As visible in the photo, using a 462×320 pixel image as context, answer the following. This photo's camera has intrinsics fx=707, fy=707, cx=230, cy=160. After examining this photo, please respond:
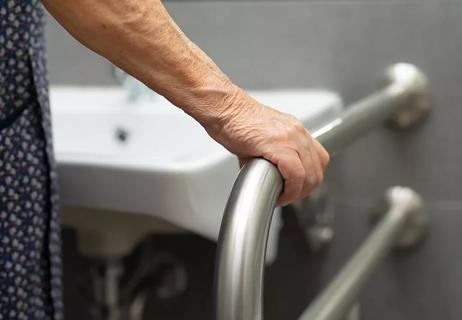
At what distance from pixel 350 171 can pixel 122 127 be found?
1.21 ft

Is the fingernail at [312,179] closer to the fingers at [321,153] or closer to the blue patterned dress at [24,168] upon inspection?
the fingers at [321,153]

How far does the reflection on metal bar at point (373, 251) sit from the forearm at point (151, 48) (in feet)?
0.82

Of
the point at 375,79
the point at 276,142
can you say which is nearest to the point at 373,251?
the point at 375,79

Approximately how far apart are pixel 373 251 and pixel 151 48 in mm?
485

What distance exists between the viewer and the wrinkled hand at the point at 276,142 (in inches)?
21.2

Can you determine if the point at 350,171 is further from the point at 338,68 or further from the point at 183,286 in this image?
the point at 183,286

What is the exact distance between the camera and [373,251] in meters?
0.91

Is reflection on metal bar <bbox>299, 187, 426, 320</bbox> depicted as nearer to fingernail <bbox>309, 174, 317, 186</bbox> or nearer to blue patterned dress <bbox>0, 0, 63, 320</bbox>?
fingernail <bbox>309, 174, 317, 186</bbox>

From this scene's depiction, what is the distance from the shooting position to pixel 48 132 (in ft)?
2.35

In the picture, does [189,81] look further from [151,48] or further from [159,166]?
[159,166]

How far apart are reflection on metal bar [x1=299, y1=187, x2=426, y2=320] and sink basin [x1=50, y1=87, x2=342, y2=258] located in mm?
157

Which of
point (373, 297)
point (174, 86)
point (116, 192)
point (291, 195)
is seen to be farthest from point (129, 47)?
point (373, 297)

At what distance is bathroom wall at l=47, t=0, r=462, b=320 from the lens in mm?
1064

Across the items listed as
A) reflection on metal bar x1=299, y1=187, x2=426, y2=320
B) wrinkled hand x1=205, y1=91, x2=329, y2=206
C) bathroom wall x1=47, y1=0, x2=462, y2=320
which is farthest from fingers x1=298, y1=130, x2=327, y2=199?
bathroom wall x1=47, y1=0, x2=462, y2=320
